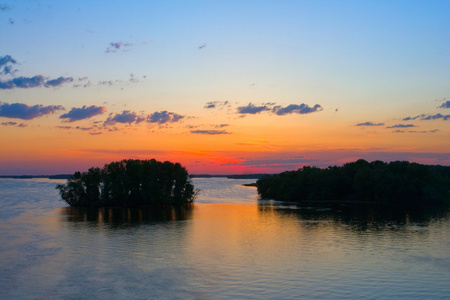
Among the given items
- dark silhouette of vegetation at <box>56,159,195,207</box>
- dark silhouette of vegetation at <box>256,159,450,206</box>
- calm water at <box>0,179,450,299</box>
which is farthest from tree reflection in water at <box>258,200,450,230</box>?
dark silhouette of vegetation at <box>56,159,195,207</box>

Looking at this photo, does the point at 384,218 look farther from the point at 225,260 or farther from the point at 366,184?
the point at 225,260

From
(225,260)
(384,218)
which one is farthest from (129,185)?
(225,260)

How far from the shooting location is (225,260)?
37312mm

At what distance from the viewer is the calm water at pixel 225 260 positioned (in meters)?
28.3

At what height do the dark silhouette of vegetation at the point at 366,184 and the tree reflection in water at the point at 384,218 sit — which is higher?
the dark silhouette of vegetation at the point at 366,184

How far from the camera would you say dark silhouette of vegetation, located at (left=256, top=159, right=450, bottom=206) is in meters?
99.6

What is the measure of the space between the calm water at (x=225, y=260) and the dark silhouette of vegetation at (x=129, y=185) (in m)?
30.7

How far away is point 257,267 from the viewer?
Result: 113ft

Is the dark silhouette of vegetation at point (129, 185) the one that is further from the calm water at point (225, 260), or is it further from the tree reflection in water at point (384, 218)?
the tree reflection in water at point (384, 218)

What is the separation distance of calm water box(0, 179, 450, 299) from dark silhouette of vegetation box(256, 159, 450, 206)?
38.0 m

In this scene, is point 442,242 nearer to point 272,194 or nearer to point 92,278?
point 92,278

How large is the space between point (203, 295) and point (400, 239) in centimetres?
3052

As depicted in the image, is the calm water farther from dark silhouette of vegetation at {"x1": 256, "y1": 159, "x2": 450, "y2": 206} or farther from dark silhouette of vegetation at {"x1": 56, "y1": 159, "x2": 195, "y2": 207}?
dark silhouette of vegetation at {"x1": 256, "y1": 159, "x2": 450, "y2": 206}

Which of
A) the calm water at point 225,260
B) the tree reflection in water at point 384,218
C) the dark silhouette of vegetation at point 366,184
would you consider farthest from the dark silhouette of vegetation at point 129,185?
the tree reflection in water at point 384,218
